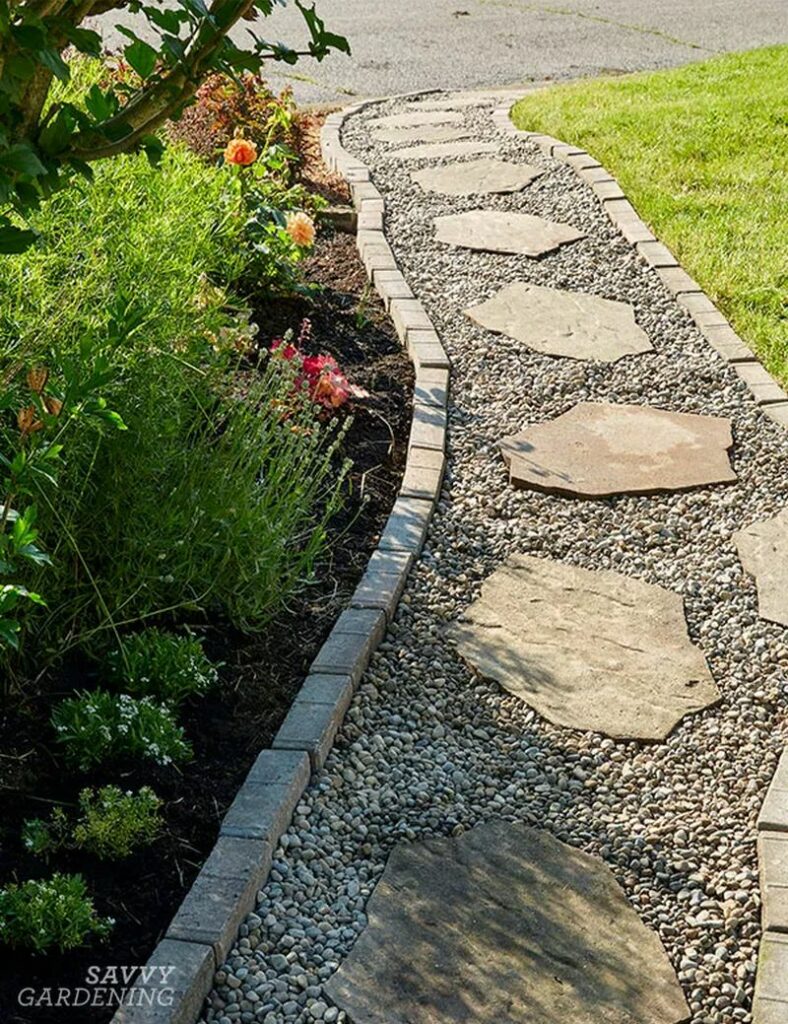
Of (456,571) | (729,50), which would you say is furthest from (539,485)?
(729,50)

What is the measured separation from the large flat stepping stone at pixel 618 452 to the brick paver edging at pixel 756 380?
0.36m

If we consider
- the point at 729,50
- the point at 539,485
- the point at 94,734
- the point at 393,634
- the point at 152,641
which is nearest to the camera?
the point at 94,734

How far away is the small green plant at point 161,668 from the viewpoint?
299 cm

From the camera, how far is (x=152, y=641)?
3086mm

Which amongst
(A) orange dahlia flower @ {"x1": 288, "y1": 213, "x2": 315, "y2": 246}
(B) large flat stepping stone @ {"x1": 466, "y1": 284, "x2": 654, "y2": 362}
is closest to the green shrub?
(A) orange dahlia flower @ {"x1": 288, "y1": 213, "x2": 315, "y2": 246}

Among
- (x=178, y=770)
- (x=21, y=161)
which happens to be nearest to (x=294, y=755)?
(x=178, y=770)

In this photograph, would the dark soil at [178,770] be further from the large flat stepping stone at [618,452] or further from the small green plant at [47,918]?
the large flat stepping stone at [618,452]

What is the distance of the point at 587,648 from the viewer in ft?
11.3

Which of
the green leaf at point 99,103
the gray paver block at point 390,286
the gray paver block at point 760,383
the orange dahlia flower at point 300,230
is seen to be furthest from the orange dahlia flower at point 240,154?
the green leaf at point 99,103

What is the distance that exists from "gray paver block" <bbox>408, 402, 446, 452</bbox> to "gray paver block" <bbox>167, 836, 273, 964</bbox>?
1.88m

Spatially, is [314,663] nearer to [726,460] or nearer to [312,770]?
[312,770]

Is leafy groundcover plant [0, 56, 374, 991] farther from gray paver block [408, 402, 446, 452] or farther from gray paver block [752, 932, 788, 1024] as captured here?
gray paver block [752, 932, 788, 1024]

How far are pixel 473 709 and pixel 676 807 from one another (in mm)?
530

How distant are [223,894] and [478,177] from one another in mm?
5016
